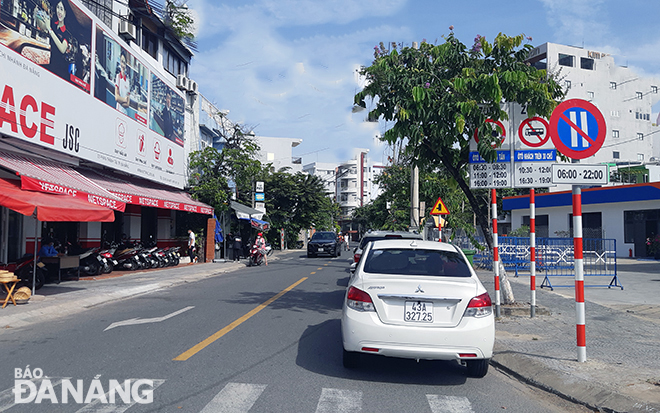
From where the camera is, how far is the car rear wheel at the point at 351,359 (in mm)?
5898

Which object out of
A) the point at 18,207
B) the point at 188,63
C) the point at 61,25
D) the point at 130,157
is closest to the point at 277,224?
the point at 188,63

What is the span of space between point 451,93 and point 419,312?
5.16 m

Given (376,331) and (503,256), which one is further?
(503,256)

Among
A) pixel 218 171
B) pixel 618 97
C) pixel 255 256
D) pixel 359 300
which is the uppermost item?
pixel 618 97

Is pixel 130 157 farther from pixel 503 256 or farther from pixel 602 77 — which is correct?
pixel 602 77

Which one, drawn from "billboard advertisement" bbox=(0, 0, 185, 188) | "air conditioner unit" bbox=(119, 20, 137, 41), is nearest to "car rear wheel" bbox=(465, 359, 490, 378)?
"billboard advertisement" bbox=(0, 0, 185, 188)

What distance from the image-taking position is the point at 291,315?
9.79m

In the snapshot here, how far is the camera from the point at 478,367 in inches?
229

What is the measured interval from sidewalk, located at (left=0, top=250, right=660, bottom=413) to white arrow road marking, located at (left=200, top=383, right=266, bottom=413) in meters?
3.16

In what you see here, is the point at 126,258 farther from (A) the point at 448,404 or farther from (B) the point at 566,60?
(B) the point at 566,60

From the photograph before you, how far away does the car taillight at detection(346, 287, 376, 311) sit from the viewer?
5.51 meters

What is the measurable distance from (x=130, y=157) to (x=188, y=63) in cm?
1282

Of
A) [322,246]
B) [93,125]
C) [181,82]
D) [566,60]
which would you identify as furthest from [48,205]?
[566,60]

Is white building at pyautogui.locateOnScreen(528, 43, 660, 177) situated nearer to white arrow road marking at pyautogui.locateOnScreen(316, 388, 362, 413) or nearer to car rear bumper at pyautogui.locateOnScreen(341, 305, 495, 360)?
car rear bumper at pyautogui.locateOnScreen(341, 305, 495, 360)
